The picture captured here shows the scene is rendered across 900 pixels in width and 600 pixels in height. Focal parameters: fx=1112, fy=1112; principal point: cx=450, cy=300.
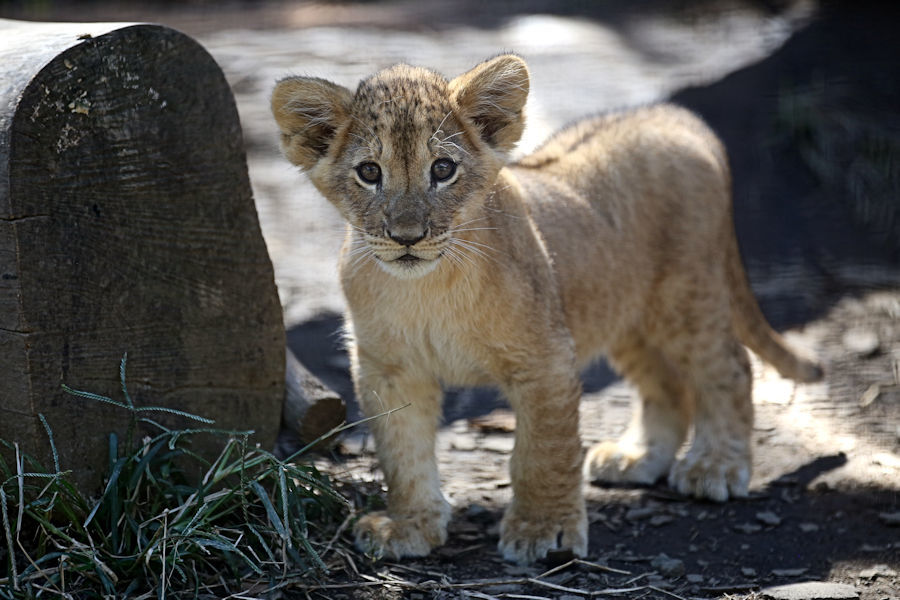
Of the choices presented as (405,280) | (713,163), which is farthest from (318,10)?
(405,280)

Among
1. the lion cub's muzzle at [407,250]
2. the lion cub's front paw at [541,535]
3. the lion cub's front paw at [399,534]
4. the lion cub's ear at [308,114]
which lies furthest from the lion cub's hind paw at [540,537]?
the lion cub's ear at [308,114]

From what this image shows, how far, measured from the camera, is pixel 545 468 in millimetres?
4148

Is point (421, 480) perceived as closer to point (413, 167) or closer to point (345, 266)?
point (345, 266)

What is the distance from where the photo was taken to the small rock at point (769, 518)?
4586 millimetres

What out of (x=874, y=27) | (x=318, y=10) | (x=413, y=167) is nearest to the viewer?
(x=413, y=167)

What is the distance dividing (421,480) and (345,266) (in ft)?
2.84

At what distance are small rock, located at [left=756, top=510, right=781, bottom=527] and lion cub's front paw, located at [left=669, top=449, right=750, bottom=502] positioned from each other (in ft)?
0.61

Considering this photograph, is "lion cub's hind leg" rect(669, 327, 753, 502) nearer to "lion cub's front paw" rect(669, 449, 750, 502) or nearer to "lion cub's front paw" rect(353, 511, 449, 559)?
"lion cub's front paw" rect(669, 449, 750, 502)

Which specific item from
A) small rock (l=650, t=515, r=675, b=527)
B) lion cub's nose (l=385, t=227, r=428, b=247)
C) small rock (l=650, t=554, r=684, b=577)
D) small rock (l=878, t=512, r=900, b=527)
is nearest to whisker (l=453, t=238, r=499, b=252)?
lion cub's nose (l=385, t=227, r=428, b=247)

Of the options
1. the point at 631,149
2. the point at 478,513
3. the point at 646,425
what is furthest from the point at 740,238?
the point at 478,513

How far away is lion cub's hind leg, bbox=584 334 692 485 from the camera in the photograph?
5141 millimetres

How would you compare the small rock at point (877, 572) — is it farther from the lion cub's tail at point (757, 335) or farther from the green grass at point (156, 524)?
the green grass at point (156, 524)

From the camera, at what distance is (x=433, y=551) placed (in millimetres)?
4184

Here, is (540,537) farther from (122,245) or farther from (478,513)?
(122,245)
